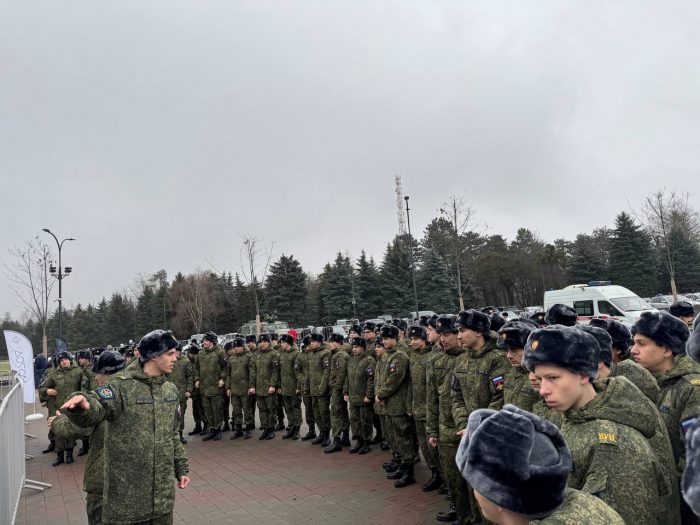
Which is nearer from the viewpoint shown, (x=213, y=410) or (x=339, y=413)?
(x=339, y=413)

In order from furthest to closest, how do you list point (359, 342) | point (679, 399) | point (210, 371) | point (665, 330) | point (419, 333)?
point (210, 371) < point (359, 342) < point (419, 333) < point (665, 330) < point (679, 399)

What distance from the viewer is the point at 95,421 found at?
340 cm

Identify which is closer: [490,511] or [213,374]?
[490,511]

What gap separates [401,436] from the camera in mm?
6812

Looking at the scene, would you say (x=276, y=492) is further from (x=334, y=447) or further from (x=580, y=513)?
(x=580, y=513)

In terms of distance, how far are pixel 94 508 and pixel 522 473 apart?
4.40 meters

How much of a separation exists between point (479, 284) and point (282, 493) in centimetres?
5171

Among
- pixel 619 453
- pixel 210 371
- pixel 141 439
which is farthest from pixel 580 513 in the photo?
pixel 210 371

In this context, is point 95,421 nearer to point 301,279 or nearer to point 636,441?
point 636,441

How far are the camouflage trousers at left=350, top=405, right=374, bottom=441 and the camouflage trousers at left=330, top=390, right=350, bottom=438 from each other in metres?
0.37

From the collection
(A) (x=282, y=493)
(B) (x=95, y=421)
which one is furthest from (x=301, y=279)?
(B) (x=95, y=421)

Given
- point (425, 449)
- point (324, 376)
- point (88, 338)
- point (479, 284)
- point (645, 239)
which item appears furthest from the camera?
point (88, 338)

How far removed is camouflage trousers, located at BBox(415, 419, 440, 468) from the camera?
20.5ft

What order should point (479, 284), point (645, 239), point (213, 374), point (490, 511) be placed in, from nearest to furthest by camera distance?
point (490, 511) < point (213, 374) < point (645, 239) < point (479, 284)
